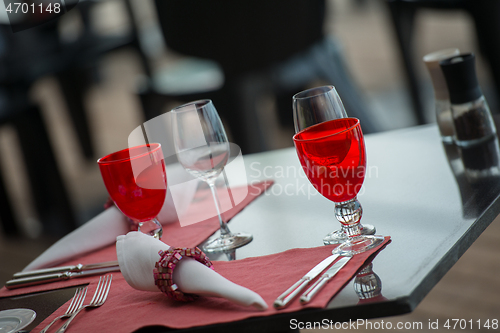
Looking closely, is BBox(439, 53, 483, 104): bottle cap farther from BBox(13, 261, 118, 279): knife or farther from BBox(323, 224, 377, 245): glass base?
BBox(13, 261, 118, 279): knife

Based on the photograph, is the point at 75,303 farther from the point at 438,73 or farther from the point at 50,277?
the point at 438,73

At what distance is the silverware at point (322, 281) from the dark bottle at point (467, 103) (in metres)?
0.38

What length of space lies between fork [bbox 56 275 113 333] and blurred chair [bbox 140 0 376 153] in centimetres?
132

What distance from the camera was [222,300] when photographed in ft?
1.62

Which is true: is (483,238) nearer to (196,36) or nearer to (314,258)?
(196,36)

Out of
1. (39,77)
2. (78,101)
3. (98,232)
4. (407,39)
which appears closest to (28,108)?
(39,77)

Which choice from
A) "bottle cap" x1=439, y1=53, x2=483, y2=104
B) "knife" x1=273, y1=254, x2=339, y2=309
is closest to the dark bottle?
"bottle cap" x1=439, y1=53, x2=483, y2=104

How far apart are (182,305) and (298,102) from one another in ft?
0.83

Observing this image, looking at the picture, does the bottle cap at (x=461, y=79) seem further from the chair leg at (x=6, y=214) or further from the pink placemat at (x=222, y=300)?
the chair leg at (x=6, y=214)

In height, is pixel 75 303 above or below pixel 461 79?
below

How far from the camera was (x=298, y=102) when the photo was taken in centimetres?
60

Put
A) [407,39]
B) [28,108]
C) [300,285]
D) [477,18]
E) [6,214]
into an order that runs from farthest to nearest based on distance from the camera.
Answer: [6,214] < [28,108] < [407,39] < [477,18] < [300,285]

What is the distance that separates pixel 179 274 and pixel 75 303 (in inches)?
5.6

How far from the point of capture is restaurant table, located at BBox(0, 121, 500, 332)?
0.45m
